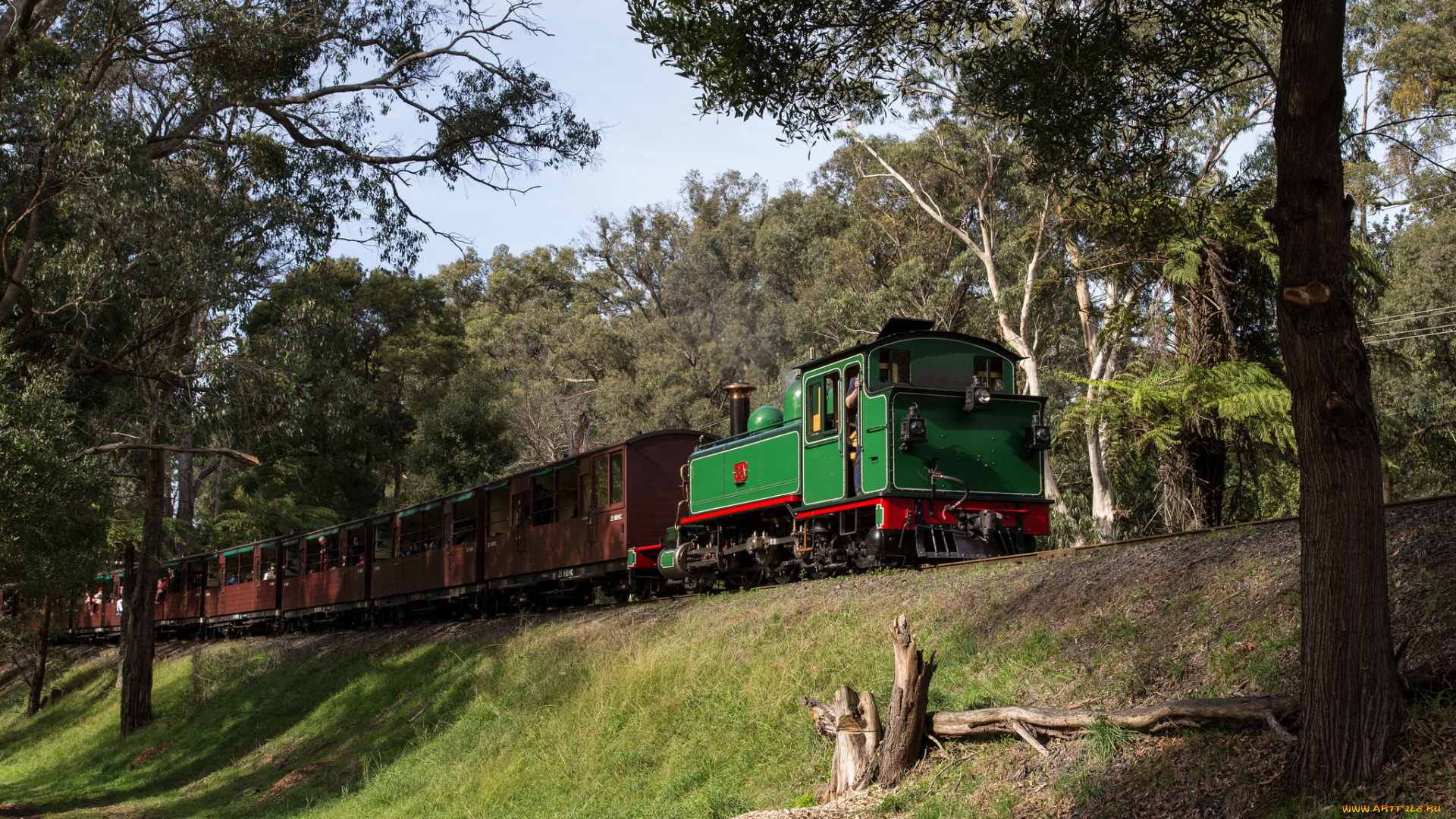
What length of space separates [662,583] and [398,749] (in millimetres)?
5149

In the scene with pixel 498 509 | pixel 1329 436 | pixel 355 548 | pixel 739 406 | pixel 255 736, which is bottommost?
pixel 255 736

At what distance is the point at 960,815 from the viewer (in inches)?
255

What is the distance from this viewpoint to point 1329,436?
5.29 meters

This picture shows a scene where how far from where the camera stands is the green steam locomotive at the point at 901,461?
42.0 ft

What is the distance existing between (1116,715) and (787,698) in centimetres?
370

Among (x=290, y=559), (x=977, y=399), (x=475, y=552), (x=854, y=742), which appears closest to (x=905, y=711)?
(x=854, y=742)

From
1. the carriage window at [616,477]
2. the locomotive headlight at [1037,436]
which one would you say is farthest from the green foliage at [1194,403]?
the carriage window at [616,477]

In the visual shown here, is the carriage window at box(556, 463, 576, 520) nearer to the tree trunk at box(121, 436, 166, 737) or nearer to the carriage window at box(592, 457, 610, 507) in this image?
the carriage window at box(592, 457, 610, 507)

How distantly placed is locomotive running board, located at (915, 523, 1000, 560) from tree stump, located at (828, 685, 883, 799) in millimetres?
5088

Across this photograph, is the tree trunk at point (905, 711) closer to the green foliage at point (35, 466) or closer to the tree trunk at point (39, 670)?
the green foliage at point (35, 466)

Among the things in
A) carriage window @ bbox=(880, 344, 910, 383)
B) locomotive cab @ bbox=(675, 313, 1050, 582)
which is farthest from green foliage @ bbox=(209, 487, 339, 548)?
carriage window @ bbox=(880, 344, 910, 383)

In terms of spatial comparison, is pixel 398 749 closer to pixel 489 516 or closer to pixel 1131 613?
pixel 489 516

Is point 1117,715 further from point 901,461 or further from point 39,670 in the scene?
point 39,670

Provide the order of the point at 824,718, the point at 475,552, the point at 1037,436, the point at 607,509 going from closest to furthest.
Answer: the point at 824,718
the point at 1037,436
the point at 607,509
the point at 475,552
